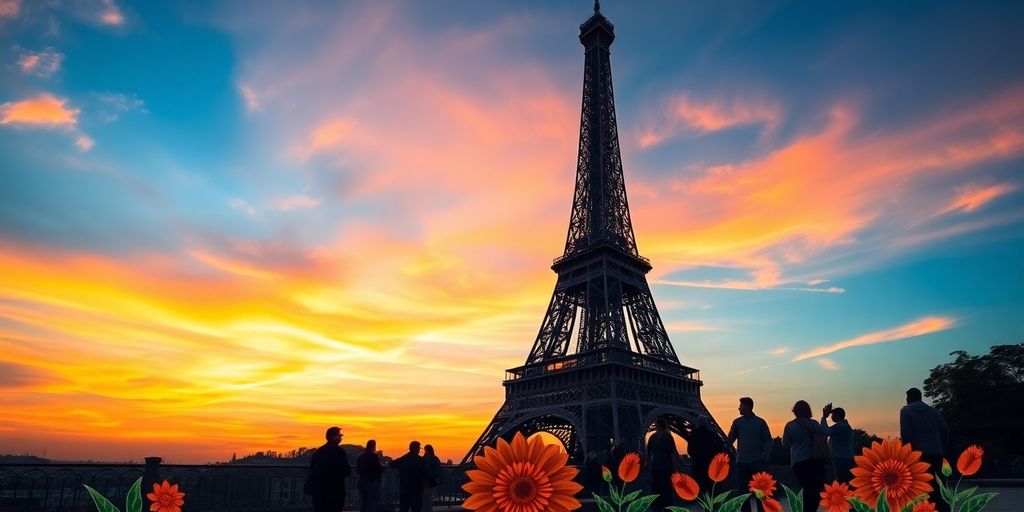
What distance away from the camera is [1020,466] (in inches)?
1596

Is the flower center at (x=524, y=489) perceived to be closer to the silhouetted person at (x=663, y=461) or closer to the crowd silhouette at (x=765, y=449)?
the crowd silhouette at (x=765, y=449)

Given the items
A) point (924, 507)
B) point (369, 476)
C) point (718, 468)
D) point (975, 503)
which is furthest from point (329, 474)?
point (975, 503)

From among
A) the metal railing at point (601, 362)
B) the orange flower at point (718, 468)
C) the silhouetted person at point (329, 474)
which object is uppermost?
the metal railing at point (601, 362)

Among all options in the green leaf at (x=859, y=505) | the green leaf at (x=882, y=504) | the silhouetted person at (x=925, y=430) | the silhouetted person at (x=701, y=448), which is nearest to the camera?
the green leaf at (x=882, y=504)

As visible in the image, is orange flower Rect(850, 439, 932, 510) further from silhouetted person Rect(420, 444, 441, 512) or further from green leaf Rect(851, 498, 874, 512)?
silhouetted person Rect(420, 444, 441, 512)

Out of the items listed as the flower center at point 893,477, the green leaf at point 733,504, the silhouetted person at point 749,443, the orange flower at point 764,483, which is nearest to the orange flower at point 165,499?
the green leaf at point 733,504

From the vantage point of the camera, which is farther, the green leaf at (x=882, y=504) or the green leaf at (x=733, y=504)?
the green leaf at (x=733, y=504)

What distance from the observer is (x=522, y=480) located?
1.76 meters

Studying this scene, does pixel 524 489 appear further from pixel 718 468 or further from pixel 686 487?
pixel 718 468

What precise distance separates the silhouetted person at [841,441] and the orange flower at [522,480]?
9881 millimetres

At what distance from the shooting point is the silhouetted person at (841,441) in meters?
10.3

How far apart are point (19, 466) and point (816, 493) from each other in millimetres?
13540

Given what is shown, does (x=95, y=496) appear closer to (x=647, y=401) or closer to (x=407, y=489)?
(x=407, y=489)

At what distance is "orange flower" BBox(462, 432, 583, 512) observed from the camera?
1.71 metres
